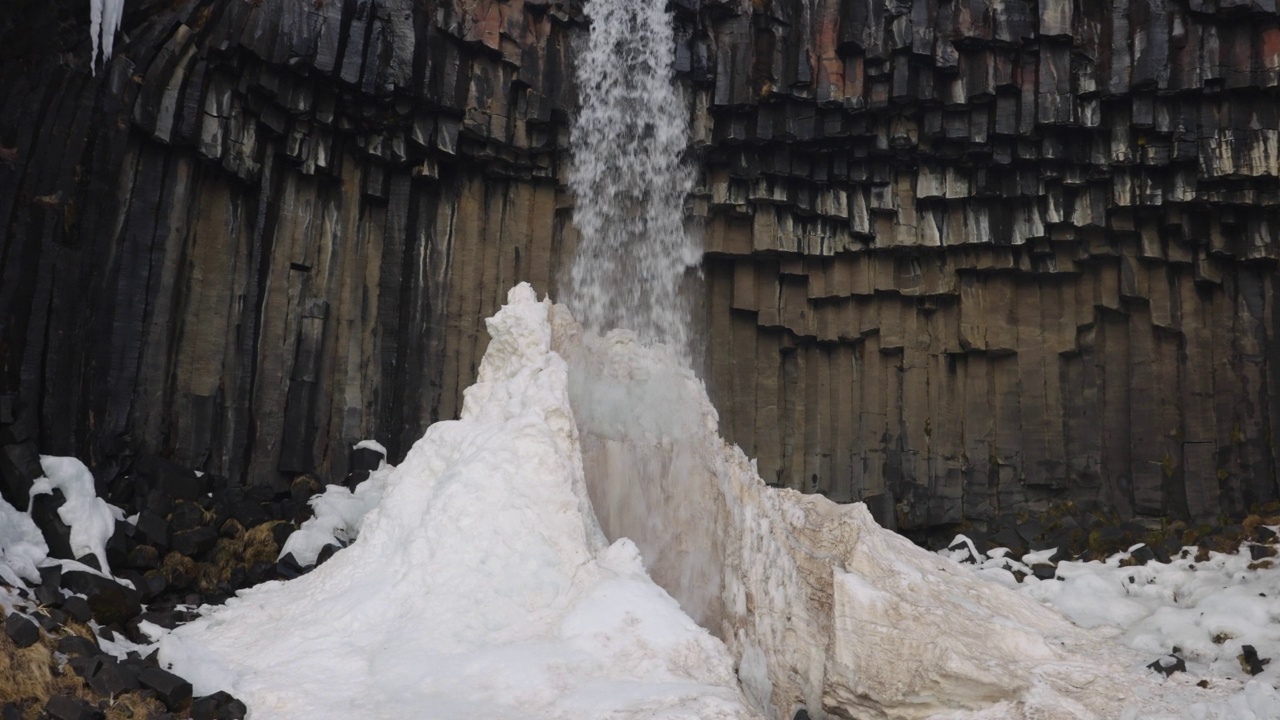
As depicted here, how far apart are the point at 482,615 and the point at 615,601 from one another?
1.11m

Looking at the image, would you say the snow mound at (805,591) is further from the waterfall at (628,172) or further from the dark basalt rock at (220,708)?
the waterfall at (628,172)

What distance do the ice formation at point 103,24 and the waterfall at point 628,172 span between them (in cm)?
882

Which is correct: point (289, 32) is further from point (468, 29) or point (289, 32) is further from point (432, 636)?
point (432, 636)

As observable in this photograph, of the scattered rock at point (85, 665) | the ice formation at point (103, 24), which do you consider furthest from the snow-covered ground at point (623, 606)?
the ice formation at point (103, 24)

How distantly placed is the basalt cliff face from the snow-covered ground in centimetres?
541

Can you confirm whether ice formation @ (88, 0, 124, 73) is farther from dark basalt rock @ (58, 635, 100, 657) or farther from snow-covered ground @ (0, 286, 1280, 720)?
dark basalt rock @ (58, 635, 100, 657)

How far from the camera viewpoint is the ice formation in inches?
598

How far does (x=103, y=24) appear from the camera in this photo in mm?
15531

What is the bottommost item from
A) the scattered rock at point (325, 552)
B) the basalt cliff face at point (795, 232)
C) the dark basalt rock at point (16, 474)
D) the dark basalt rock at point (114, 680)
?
the scattered rock at point (325, 552)

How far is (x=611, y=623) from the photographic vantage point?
9039mm

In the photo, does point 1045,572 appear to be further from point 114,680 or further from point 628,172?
point 114,680

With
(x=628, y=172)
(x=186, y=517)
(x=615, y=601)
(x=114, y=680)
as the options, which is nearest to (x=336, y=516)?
(x=186, y=517)

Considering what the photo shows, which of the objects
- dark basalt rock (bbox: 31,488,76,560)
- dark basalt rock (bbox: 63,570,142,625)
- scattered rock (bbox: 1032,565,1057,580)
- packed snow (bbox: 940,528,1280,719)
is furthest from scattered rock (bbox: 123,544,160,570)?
scattered rock (bbox: 1032,565,1057,580)

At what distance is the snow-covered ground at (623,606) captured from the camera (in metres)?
8.84
